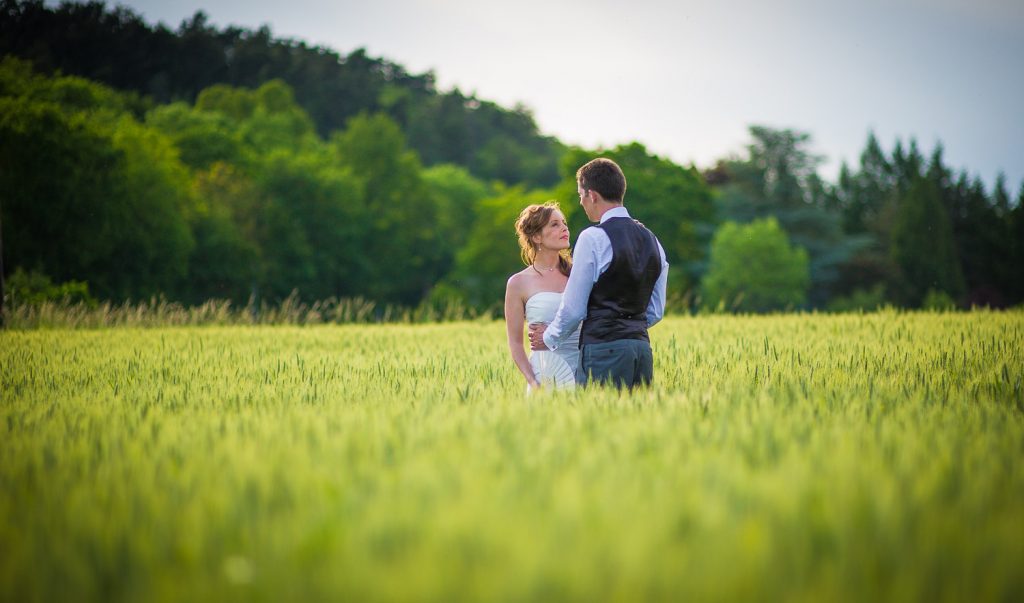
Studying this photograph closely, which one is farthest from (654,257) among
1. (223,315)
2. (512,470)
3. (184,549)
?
(223,315)

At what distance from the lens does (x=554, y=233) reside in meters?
6.03

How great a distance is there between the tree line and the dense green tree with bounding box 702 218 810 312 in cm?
19

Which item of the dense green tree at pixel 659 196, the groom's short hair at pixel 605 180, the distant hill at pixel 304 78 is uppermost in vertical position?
the distant hill at pixel 304 78

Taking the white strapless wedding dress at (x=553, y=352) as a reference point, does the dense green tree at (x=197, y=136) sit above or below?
above

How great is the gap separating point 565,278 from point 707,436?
3188 millimetres

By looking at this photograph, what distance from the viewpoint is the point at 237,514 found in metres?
2.28

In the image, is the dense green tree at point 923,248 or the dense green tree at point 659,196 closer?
the dense green tree at point 659,196

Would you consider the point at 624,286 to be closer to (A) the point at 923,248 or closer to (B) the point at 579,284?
(B) the point at 579,284

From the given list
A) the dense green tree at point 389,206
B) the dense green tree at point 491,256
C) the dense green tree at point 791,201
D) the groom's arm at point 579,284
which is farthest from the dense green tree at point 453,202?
the groom's arm at point 579,284

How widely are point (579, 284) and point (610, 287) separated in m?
0.23

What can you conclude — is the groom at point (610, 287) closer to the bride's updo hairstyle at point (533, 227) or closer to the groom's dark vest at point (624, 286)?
the groom's dark vest at point (624, 286)

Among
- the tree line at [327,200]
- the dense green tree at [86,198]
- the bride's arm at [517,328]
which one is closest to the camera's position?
the bride's arm at [517,328]

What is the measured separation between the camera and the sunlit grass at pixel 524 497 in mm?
1830

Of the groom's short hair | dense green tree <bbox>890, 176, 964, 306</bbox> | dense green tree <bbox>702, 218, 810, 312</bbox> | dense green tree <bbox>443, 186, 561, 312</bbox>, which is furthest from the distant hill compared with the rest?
the groom's short hair
